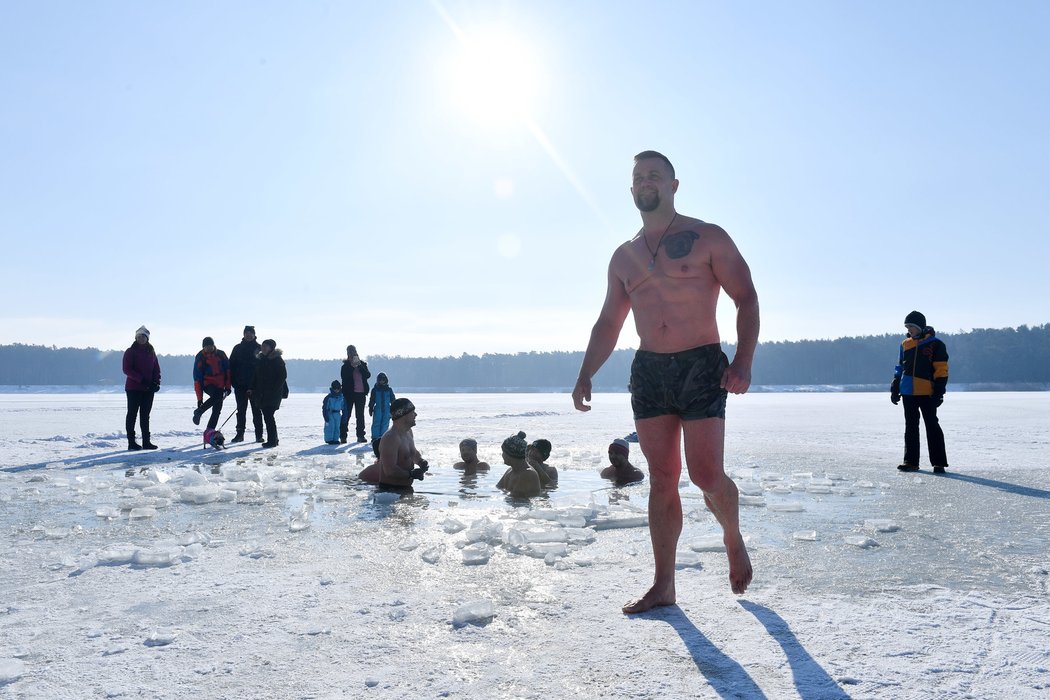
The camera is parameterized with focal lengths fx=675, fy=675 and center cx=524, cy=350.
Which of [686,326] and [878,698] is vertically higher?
[686,326]

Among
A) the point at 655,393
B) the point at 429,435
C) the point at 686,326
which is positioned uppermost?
the point at 686,326

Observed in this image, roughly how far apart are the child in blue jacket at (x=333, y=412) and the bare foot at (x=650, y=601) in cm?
941

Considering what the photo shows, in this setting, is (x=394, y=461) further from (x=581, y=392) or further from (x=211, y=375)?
(x=211, y=375)

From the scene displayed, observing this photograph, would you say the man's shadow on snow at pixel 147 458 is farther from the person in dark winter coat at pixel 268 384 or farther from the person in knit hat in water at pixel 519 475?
the person in knit hat in water at pixel 519 475

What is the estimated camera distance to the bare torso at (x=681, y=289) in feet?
9.81

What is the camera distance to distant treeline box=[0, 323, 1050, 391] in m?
80.0

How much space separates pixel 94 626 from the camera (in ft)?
8.54

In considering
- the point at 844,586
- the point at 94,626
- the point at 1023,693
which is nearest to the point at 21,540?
the point at 94,626

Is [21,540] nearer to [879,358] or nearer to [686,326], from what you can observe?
[686,326]

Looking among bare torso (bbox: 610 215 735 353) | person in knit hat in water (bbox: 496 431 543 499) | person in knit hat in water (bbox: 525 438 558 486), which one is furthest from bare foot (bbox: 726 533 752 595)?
person in knit hat in water (bbox: 525 438 558 486)

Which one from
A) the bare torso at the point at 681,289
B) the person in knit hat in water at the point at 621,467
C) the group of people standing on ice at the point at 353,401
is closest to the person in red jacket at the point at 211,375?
the group of people standing on ice at the point at 353,401

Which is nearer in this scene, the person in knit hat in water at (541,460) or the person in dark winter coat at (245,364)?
the person in knit hat in water at (541,460)

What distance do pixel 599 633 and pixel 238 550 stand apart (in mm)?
2433

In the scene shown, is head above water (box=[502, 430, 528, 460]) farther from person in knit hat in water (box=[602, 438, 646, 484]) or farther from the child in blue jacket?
the child in blue jacket
